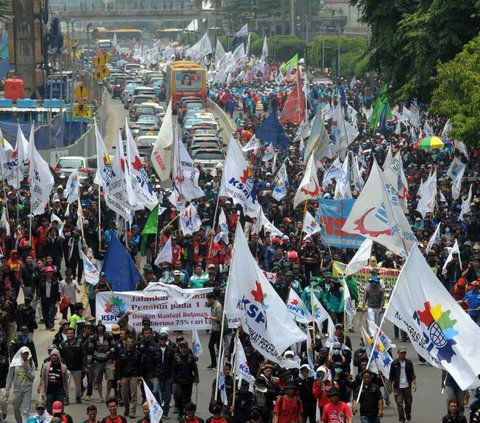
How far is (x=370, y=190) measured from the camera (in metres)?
27.7

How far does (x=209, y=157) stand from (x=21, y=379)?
32.8m

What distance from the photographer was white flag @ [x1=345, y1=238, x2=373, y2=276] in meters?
28.1

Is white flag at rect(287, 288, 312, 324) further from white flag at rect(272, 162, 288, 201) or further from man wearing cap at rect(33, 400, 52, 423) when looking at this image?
Answer: white flag at rect(272, 162, 288, 201)

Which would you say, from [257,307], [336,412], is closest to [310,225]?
[257,307]

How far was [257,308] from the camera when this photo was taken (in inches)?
798

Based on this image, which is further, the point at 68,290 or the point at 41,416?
the point at 68,290

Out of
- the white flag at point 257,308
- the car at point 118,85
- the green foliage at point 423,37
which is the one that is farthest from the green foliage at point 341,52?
the white flag at point 257,308

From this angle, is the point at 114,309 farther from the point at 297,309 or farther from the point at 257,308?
the point at 257,308

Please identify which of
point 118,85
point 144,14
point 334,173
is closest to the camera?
point 334,173

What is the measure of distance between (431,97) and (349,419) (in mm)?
29770

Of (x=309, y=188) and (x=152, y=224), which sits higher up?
(x=152, y=224)

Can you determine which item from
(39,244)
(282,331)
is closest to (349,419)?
(282,331)

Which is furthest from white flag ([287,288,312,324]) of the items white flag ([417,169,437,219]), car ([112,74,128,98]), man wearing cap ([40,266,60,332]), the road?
car ([112,74,128,98])

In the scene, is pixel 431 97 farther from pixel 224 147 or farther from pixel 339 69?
pixel 339 69
